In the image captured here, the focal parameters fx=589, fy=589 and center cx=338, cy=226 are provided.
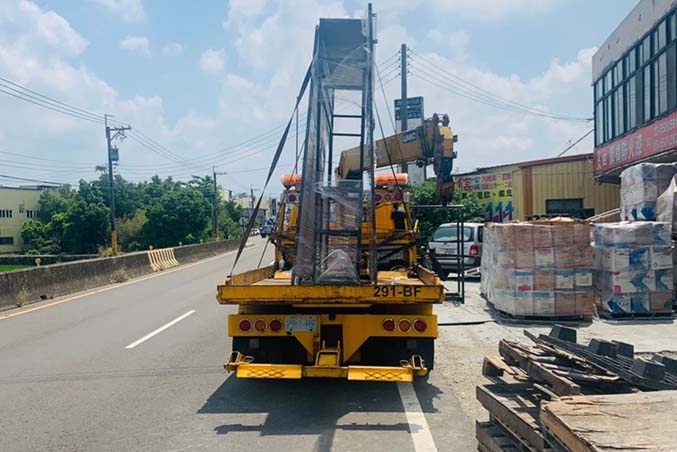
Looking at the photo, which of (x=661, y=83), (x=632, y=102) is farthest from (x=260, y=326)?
(x=632, y=102)

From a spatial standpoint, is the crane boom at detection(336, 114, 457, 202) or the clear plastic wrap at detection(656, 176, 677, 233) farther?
the clear plastic wrap at detection(656, 176, 677, 233)

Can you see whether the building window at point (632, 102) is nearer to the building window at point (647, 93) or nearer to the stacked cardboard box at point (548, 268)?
the building window at point (647, 93)

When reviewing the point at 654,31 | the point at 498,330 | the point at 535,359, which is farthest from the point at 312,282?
the point at 654,31

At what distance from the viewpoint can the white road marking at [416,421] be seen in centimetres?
483

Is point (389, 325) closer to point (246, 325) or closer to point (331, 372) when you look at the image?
point (331, 372)

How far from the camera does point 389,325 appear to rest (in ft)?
20.4

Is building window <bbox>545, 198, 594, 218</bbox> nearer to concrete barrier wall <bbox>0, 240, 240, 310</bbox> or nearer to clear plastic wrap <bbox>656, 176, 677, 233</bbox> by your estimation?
clear plastic wrap <bbox>656, 176, 677, 233</bbox>

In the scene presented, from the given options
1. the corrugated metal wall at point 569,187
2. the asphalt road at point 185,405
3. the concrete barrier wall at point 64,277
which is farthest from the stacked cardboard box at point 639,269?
the corrugated metal wall at point 569,187

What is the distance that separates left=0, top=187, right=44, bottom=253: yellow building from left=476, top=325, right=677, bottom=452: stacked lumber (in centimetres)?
8251

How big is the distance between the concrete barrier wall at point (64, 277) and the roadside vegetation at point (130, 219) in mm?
30024

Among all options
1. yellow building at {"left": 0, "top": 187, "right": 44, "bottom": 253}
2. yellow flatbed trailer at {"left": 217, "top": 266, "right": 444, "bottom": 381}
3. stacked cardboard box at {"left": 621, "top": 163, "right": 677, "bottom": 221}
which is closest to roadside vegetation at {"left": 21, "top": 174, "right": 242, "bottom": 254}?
yellow building at {"left": 0, "top": 187, "right": 44, "bottom": 253}

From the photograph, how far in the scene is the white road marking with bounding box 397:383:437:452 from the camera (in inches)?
190

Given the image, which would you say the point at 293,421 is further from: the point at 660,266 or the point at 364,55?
the point at 660,266

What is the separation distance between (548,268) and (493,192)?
66.5ft
